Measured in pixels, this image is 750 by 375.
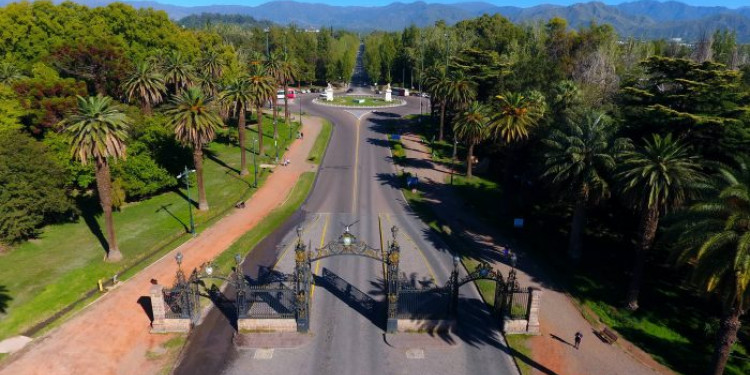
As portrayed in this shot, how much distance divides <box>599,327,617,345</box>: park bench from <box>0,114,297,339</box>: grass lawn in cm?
3427

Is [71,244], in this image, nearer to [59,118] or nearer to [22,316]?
[22,316]

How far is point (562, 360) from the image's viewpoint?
27.7 metres

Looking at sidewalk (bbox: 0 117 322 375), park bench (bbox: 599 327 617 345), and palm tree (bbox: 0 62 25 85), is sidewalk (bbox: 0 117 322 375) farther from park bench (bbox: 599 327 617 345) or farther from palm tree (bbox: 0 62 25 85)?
palm tree (bbox: 0 62 25 85)

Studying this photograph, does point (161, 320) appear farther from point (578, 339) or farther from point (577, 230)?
point (577, 230)

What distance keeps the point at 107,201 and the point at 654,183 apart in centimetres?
4059

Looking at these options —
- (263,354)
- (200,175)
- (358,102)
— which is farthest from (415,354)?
(358,102)

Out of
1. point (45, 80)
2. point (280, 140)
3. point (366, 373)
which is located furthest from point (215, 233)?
point (280, 140)

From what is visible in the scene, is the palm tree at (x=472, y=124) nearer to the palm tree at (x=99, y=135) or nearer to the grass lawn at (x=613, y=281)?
the grass lawn at (x=613, y=281)

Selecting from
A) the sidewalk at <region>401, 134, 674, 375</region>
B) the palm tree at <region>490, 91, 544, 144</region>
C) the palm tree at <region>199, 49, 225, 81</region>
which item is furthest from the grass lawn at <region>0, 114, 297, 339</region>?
the palm tree at <region>490, 91, 544, 144</region>

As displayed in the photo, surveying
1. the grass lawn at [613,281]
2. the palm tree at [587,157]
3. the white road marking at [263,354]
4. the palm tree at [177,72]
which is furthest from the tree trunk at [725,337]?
the palm tree at [177,72]

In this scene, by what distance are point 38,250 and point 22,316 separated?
11885 millimetres

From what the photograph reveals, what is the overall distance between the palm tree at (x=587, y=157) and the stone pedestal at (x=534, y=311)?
11445 millimetres

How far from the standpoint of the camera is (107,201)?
38.8 m

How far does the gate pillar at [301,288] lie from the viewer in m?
29.4
